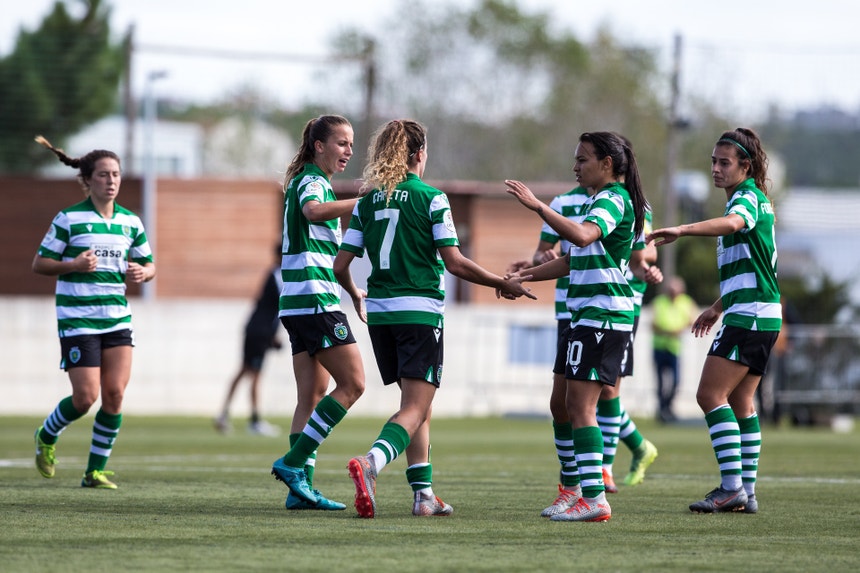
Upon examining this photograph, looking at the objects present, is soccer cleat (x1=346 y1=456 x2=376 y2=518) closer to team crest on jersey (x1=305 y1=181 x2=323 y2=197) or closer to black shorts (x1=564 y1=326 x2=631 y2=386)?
black shorts (x1=564 y1=326 x2=631 y2=386)

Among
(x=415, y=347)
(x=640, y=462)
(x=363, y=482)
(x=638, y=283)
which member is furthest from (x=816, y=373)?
(x=363, y=482)

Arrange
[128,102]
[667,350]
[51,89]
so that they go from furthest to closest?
[51,89]
[128,102]
[667,350]

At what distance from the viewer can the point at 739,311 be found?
7984 mm

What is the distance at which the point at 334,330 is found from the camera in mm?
7715

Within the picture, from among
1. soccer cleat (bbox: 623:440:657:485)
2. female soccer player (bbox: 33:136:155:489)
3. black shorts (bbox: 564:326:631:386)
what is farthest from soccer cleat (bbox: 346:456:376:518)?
soccer cleat (bbox: 623:440:657:485)

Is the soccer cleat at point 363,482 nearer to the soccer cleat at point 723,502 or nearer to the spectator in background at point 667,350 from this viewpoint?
the soccer cleat at point 723,502

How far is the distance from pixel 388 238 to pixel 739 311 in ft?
7.09

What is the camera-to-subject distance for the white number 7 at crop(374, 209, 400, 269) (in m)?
7.40

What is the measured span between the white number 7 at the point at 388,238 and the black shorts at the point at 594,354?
1.13 meters

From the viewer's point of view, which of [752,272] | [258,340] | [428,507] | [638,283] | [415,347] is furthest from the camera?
[258,340]

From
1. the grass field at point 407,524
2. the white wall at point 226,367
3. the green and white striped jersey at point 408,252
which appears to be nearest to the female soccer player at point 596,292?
the grass field at point 407,524

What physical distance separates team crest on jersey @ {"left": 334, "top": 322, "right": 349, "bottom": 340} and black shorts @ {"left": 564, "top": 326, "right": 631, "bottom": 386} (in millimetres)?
1276

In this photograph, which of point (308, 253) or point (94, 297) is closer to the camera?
point (308, 253)

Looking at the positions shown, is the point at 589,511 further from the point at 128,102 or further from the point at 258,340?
the point at 128,102
